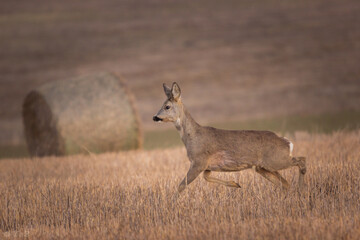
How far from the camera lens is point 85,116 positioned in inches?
545

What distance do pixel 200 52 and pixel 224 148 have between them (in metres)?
24.7

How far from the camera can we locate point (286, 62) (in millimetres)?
29578

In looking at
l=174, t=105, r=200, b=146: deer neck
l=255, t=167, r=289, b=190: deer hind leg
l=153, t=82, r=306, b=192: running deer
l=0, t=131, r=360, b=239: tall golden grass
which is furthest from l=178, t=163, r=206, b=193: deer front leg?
l=255, t=167, r=289, b=190: deer hind leg

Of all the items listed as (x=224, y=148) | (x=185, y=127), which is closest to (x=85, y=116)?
(x=185, y=127)

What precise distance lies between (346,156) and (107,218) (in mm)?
5122

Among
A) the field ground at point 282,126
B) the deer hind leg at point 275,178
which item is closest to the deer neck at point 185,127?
the deer hind leg at point 275,178

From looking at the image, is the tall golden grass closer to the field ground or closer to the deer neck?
the deer neck

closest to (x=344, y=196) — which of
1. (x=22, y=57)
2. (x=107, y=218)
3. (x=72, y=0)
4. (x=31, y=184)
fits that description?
(x=107, y=218)

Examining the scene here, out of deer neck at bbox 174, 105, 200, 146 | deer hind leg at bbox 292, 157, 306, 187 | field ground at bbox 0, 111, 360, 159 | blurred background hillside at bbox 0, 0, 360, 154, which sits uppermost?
blurred background hillside at bbox 0, 0, 360, 154

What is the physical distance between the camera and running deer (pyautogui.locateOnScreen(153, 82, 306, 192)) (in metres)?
7.42

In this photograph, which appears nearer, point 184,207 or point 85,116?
point 184,207

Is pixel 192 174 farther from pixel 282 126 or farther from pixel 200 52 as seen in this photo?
pixel 200 52

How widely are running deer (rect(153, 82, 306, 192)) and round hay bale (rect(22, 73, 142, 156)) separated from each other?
6.58 meters

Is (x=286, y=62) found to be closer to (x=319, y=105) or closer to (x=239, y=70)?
(x=239, y=70)
